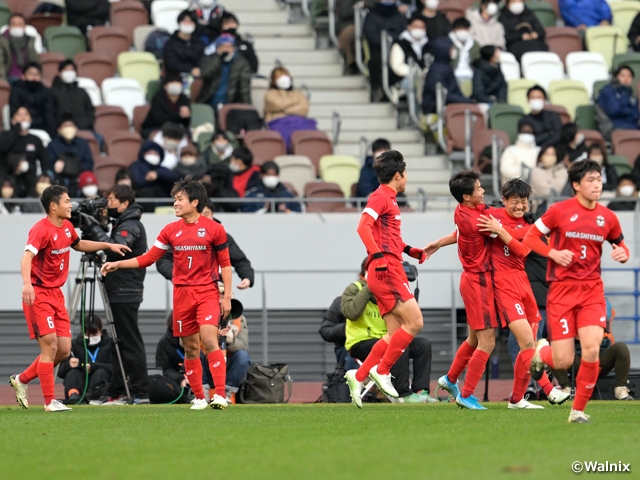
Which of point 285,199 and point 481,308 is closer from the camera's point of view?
point 481,308

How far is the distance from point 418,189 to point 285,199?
236 cm

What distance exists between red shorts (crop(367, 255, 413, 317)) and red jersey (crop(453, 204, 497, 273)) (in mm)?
565

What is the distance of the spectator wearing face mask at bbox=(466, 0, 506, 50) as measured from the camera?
2261 centimetres

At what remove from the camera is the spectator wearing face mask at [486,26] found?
2261 cm

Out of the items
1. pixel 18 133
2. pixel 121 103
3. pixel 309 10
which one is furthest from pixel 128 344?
pixel 309 10

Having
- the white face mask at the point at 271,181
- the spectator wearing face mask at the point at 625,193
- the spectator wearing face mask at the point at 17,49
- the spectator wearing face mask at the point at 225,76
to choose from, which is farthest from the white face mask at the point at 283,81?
the spectator wearing face mask at the point at 625,193

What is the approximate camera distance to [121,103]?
67.4ft

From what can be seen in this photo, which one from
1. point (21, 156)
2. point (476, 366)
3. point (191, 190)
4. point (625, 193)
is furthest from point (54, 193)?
point (625, 193)

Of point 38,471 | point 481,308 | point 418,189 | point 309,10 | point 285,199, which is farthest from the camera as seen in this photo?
point 309,10

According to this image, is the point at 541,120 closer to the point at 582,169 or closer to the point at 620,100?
the point at 620,100

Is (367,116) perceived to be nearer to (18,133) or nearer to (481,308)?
(18,133)

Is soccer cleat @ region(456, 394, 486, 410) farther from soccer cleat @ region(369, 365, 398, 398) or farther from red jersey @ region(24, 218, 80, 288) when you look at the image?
red jersey @ region(24, 218, 80, 288)

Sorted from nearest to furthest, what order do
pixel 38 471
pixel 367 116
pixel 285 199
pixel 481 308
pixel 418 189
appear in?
1. pixel 38 471
2. pixel 481 308
3. pixel 285 199
4. pixel 418 189
5. pixel 367 116

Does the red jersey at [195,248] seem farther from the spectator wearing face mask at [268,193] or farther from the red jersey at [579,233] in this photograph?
the spectator wearing face mask at [268,193]
